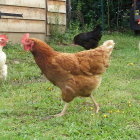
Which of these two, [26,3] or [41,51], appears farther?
[26,3]


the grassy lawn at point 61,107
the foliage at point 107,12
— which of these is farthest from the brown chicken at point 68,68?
the foliage at point 107,12

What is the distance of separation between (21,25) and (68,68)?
21.7ft

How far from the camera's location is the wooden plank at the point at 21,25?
11.0 meters

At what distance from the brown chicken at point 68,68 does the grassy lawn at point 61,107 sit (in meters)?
0.40

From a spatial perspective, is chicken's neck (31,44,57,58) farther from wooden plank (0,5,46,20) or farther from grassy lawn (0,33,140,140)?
wooden plank (0,5,46,20)

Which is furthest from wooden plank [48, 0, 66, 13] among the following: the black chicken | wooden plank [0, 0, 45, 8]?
the black chicken

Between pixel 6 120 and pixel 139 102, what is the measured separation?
2.48m

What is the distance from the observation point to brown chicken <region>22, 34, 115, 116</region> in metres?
5.09

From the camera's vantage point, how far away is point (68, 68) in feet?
16.8

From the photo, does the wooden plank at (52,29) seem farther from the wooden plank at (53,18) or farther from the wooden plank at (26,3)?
the wooden plank at (26,3)

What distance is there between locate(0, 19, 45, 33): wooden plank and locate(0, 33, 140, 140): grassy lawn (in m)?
2.33

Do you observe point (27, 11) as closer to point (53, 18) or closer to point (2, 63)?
point (53, 18)

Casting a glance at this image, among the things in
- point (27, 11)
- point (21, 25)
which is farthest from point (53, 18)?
point (21, 25)

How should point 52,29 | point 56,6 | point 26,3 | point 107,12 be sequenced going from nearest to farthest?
point 26,3
point 52,29
point 56,6
point 107,12
